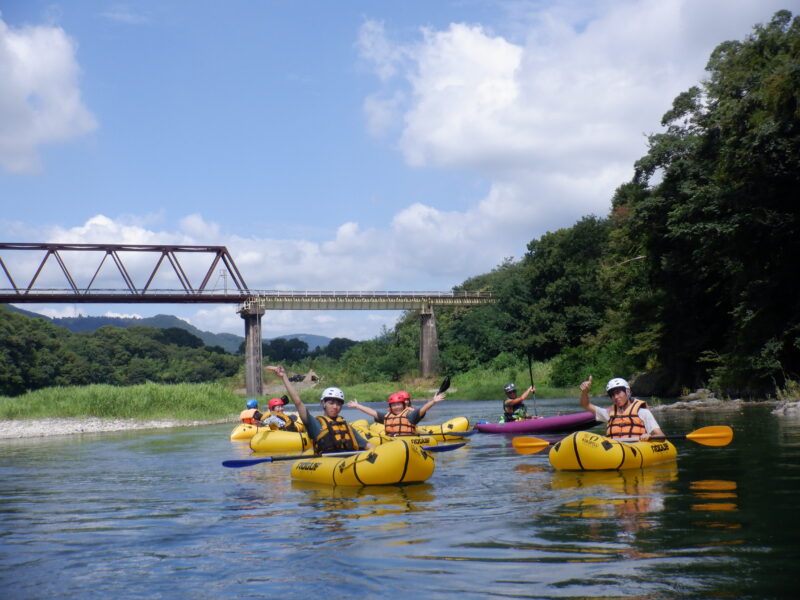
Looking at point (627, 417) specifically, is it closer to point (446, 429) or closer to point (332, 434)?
point (332, 434)

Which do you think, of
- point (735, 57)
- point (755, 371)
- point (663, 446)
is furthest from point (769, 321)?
point (663, 446)

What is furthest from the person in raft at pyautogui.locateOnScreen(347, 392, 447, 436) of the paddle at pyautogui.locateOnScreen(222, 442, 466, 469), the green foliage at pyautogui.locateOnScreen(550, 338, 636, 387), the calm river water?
the green foliage at pyautogui.locateOnScreen(550, 338, 636, 387)

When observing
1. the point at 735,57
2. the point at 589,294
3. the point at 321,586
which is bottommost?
the point at 321,586

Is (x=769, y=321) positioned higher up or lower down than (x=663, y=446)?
higher up

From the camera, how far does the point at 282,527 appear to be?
8.02m

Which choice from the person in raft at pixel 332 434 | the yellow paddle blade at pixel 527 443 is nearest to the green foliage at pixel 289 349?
the yellow paddle blade at pixel 527 443

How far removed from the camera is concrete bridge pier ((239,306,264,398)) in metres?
57.8

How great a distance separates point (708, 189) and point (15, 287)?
4596 centimetres

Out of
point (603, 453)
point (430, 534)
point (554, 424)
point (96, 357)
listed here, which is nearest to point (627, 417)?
point (603, 453)

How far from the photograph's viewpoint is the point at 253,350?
5850cm

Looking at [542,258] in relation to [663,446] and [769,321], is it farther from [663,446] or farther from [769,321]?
[663,446]

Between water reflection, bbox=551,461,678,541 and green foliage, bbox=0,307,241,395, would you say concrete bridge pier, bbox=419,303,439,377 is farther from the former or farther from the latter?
water reflection, bbox=551,461,678,541

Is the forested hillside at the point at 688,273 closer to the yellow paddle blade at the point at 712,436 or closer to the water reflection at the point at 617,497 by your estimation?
the yellow paddle blade at the point at 712,436

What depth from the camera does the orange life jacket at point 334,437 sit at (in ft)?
38.4
